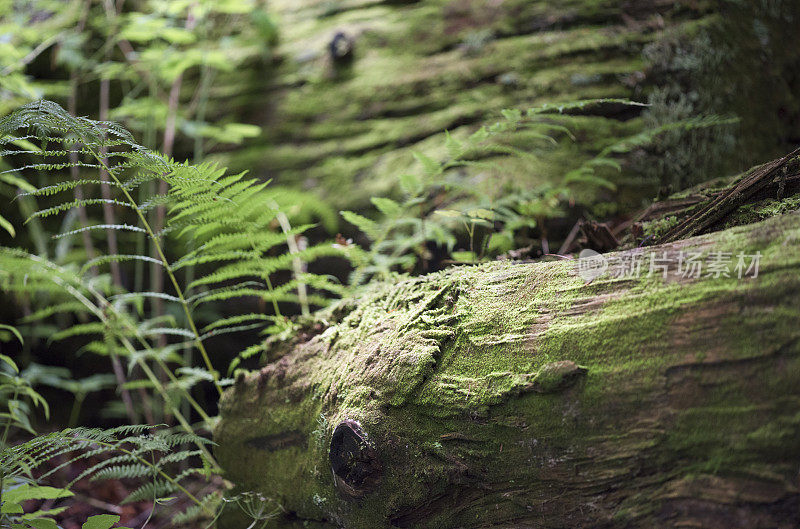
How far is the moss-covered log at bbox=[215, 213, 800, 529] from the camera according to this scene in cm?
107

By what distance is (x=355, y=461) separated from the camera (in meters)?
1.44

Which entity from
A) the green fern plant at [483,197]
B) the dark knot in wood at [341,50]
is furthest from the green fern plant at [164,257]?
the dark knot in wood at [341,50]

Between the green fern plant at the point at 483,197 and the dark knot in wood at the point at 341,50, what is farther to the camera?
the dark knot in wood at the point at 341,50

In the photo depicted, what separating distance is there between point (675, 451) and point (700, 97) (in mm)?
2654

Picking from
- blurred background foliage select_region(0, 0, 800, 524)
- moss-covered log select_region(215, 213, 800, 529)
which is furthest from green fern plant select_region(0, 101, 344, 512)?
moss-covered log select_region(215, 213, 800, 529)

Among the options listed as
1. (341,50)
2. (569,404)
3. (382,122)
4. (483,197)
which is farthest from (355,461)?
(341,50)

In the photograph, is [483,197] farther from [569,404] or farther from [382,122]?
[569,404]

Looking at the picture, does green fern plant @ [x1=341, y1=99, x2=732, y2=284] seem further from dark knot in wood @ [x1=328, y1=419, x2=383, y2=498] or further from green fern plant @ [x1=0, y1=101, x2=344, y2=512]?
dark knot in wood @ [x1=328, y1=419, x2=383, y2=498]

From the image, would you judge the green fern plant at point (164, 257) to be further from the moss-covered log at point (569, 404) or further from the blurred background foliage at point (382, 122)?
the moss-covered log at point (569, 404)

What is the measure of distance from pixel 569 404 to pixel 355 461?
650 millimetres

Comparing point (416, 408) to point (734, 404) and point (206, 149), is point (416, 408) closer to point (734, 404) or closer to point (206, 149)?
point (734, 404)

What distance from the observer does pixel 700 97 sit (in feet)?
9.70

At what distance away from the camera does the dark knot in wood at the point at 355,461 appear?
143 centimetres

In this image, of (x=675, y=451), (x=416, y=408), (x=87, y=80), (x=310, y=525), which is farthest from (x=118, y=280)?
(x=675, y=451)
